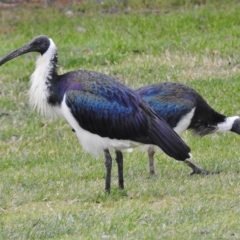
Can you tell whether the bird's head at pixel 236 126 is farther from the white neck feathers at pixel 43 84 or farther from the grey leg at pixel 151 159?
the white neck feathers at pixel 43 84

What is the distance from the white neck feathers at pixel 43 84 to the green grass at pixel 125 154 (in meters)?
0.86

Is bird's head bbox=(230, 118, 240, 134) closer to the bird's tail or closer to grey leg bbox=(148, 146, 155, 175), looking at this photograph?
grey leg bbox=(148, 146, 155, 175)

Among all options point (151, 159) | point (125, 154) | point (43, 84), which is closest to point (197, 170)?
point (151, 159)

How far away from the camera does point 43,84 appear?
9.60 metres

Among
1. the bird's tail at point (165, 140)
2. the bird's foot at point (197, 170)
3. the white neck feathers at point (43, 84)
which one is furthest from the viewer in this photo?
the bird's foot at point (197, 170)

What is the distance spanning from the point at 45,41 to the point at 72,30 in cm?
781

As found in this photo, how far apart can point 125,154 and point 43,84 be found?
2.50m

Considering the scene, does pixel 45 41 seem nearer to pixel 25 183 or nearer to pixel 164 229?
pixel 25 183

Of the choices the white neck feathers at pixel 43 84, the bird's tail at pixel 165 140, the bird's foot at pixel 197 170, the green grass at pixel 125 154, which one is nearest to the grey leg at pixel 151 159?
the green grass at pixel 125 154

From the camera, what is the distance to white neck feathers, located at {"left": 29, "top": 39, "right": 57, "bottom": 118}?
31.4 feet

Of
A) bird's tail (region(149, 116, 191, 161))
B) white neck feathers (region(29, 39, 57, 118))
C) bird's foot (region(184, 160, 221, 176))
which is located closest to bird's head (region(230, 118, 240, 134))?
bird's foot (region(184, 160, 221, 176))

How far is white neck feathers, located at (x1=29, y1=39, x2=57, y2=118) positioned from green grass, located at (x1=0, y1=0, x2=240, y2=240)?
859 millimetres

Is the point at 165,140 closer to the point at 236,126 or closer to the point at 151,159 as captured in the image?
Result: the point at 151,159

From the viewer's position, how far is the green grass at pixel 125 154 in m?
8.02
